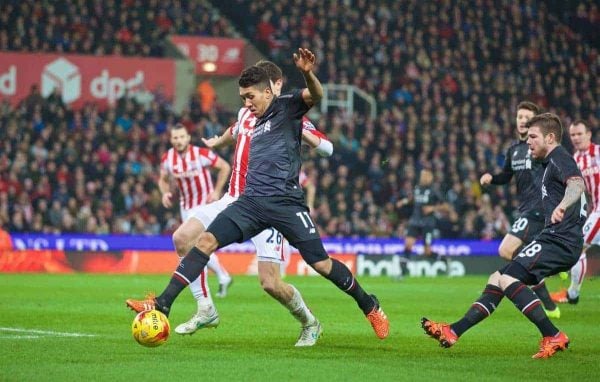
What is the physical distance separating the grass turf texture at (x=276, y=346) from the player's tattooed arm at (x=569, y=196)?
1.15 m

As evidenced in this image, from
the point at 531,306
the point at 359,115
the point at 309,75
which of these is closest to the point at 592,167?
the point at 531,306

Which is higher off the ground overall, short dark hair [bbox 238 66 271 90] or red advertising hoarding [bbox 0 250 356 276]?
short dark hair [bbox 238 66 271 90]

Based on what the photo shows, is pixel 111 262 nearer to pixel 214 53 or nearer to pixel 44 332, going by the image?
pixel 214 53

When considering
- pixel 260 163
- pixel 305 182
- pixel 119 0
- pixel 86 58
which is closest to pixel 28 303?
pixel 305 182

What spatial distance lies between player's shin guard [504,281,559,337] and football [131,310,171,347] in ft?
9.17

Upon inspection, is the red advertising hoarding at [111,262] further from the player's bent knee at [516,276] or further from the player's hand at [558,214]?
the player's hand at [558,214]

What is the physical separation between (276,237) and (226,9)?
2484 cm

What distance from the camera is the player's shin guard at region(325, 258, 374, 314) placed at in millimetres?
9273

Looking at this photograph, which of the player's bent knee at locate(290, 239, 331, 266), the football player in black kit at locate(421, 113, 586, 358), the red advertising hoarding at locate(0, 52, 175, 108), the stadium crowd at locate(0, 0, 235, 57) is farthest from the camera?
the stadium crowd at locate(0, 0, 235, 57)

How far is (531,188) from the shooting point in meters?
12.8

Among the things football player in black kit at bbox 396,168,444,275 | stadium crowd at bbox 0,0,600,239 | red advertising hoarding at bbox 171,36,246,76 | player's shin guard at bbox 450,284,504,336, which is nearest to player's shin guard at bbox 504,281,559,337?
player's shin guard at bbox 450,284,504,336

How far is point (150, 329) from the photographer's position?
821 cm

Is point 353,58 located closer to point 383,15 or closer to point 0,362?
point 383,15

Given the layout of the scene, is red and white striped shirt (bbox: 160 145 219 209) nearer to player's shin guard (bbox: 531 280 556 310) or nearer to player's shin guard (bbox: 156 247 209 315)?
player's shin guard (bbox: 531 280 556 310)
